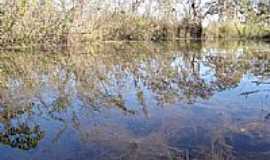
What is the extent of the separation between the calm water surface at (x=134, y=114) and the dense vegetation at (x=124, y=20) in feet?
32.3

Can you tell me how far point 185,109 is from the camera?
20.1 feet

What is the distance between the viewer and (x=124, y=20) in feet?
99.1

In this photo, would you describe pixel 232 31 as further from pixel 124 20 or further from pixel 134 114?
pixel 134 114

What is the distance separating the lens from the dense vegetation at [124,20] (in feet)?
66.4

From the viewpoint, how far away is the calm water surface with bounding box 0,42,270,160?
401cm

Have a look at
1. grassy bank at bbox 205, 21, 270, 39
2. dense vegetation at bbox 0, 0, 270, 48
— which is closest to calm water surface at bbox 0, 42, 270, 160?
dense vegetation at bbox 0, 0, 270, 48

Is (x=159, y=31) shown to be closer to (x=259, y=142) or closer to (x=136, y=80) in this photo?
(x=136, y=80)

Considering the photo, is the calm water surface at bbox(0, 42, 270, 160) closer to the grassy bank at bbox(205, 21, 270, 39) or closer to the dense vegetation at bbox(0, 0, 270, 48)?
the dense vegetation at bbox(0, 0, 270, 48)

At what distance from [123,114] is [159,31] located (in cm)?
2769

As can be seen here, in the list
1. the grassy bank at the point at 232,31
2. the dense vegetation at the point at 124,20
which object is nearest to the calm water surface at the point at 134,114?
the dense vegetation at the point at 124,20

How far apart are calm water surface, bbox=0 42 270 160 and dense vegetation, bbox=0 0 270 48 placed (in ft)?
32.3

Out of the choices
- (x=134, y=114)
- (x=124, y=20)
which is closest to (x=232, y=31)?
(x=124, y=20)

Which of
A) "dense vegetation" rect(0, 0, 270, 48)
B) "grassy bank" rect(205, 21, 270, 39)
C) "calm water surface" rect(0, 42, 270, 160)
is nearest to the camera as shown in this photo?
"calm water surface" rect(0, 42, 270, 160)

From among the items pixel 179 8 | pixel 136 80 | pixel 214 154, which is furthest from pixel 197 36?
pixel 214 154
